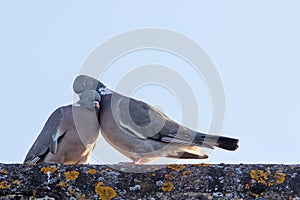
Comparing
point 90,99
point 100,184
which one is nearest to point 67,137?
point 90,99

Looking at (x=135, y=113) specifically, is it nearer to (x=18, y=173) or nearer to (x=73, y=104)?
(x=73, y=104)

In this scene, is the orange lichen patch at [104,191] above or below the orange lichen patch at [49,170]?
below

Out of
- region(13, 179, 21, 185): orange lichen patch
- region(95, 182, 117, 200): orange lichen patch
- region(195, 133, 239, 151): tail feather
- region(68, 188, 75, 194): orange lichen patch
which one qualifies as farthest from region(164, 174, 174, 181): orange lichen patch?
region(195, 133, 239, 151): tail feather

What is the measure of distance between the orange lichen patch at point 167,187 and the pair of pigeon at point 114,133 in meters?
3.13

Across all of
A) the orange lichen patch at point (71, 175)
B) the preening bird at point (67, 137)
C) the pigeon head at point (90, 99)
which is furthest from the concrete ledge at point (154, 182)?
the pigeon head at point (90, 99)

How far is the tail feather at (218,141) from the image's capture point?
6648 mm

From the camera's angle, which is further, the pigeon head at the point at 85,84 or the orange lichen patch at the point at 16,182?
the pigeon head at the point at 85,84

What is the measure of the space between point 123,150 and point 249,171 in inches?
145

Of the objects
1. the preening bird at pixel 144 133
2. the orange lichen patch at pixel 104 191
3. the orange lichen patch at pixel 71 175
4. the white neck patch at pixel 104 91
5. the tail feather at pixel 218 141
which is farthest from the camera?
the white neck patch at pixel 104 91

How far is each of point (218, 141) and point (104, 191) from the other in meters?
3.62

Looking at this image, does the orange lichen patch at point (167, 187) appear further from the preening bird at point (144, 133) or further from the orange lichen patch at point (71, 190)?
the preening bird at point (144, 133)

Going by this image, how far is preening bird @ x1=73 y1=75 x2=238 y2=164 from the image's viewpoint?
281 inches

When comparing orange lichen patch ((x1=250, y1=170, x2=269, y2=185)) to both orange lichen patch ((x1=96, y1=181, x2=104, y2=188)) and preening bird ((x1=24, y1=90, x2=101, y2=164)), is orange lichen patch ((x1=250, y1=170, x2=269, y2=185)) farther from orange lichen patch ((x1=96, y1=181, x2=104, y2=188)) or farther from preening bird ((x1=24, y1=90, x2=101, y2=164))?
preening bird ((x1=24, y1=90, x2=101, y2=164))

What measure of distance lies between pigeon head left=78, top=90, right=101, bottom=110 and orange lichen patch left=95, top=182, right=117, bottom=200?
3.55 meters
